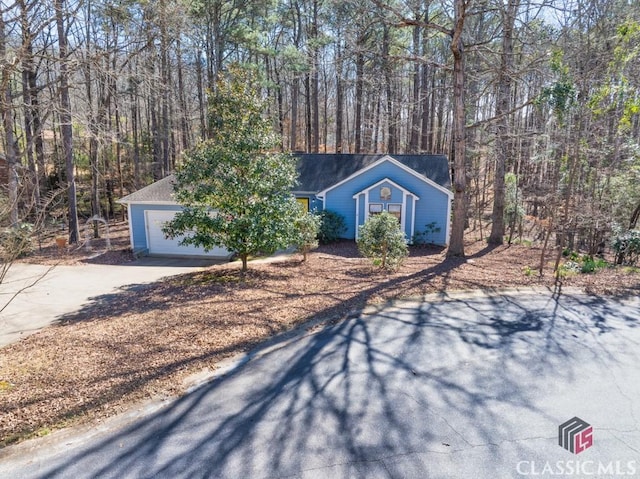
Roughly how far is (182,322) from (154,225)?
10109mm

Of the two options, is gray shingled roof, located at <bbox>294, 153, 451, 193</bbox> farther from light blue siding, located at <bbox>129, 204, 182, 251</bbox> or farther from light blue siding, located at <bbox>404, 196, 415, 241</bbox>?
light blue siding, located at <bbox>129, 204, 182, 251</bbox>

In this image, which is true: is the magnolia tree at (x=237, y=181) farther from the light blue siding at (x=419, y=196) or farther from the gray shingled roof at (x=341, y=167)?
the gray shingled roof at (x=341, y=167)


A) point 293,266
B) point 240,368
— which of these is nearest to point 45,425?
point 240,368

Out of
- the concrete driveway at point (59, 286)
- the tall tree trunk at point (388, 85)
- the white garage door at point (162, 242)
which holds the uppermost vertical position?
the tall tree trunk at point (388, 85)

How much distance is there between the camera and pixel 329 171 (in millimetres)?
18250

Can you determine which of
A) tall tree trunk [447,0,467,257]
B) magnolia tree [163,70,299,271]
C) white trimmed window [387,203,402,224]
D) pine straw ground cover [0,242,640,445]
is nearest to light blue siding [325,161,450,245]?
white trimmed window [387,203,402,224]

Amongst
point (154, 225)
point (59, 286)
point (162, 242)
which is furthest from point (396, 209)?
point (59, 286)

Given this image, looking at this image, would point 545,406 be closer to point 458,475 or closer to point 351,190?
point 458,475

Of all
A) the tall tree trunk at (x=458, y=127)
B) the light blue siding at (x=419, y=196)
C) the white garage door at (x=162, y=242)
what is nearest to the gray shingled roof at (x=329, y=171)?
the white garage door at (x=162, y=242)

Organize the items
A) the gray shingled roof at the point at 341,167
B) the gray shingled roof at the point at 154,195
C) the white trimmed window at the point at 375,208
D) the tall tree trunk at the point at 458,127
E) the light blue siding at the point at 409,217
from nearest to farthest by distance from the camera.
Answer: the tall tree trunk at the point at 458,127
the gray shingled roof at the point at 154,195
the light blue siding at the point at 409,217
the white trimmed window at the point at 375,208
the gray shingled roof at the point at 341,167

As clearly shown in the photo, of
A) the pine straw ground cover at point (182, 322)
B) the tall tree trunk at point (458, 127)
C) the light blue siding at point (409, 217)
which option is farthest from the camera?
the light blue siding at point (409, 217)

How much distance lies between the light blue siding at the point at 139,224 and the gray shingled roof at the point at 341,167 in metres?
6.00

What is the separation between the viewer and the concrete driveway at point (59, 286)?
773cm

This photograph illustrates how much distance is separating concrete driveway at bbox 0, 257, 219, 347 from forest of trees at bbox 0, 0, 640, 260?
196 cm
